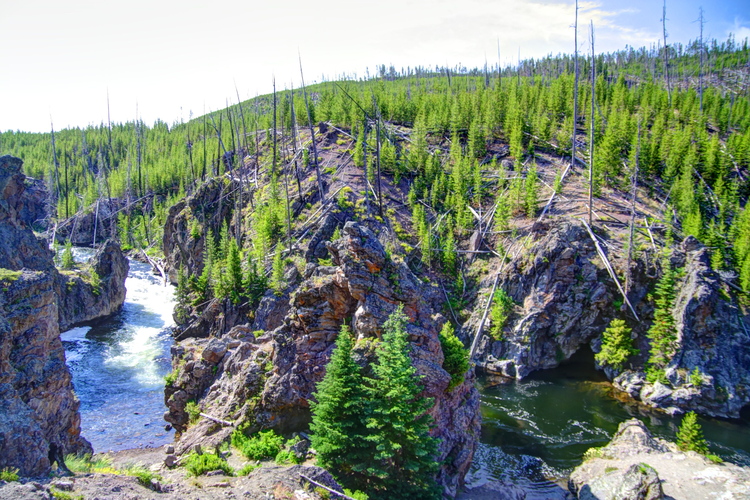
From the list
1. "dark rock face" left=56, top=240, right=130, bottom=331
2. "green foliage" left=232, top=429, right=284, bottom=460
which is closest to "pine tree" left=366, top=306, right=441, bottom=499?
"green foliage" left=232, top=429, right=284, bottom=460

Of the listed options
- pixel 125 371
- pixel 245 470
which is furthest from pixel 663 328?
pixel 125 371

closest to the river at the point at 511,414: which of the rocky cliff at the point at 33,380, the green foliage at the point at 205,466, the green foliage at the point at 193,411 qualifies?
the green foliage at the point at 193,411

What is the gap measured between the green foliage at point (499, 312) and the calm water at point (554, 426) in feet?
15.0

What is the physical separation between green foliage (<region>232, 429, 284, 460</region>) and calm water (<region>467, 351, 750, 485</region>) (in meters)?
11.4

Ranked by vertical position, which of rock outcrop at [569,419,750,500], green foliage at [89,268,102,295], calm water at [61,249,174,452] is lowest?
rock outcrop at [569,419,750,500]

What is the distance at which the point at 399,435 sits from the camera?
55.3 ft

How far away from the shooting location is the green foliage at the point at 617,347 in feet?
119

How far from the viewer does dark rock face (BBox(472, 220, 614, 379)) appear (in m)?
39.7

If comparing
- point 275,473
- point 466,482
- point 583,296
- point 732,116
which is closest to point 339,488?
point 275,473

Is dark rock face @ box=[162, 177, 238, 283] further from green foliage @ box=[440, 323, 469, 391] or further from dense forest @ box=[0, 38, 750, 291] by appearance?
green foliage @ box=[440, 323, 469, 391]

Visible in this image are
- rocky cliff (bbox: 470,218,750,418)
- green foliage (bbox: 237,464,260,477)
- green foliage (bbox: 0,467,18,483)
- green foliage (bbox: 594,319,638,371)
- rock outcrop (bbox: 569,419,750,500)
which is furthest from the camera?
green foliage (bbox: 594,319,638,371)

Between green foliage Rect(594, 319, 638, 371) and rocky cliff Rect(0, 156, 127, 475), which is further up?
rocky cliff Rect(0, 156, 127, 475)

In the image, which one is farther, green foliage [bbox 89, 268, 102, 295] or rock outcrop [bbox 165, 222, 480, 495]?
green foliage [bbox 89, 268, 102, 295]

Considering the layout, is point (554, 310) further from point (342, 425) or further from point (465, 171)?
point (342, 425)
